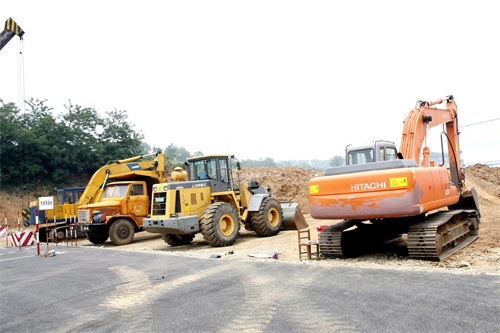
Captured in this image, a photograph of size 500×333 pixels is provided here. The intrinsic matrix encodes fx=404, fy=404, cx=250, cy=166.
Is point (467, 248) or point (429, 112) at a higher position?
point (429, 112)

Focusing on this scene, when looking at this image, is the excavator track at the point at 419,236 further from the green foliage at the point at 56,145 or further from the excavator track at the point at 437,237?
the green foliage at the point at 56,145

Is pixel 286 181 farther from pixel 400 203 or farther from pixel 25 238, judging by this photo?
pixel 400 203

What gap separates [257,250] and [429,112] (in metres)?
5.57

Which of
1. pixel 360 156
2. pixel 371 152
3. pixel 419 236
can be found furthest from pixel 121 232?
pixel 419 236

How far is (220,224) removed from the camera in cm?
1216

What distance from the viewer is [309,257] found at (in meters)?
8.71

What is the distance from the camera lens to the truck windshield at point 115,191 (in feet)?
52.4

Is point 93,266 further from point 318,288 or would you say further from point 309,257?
point 318,288

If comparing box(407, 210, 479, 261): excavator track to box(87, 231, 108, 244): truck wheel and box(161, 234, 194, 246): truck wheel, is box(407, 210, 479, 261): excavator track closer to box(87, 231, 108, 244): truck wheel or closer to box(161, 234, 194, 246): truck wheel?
box(161, 234, 194, 246): truck wheel

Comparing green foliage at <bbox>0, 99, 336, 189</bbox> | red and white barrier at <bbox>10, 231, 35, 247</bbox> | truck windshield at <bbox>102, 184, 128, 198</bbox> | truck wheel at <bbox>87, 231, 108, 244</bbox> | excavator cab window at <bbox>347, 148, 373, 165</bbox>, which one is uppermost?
green foliage at <bbox>0, 99, 336, 189</bbox>

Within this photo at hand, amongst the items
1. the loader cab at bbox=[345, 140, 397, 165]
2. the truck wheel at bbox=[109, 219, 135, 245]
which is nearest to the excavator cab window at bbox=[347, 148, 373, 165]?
the loader cab at bbox=[345, 140, 397, 165]

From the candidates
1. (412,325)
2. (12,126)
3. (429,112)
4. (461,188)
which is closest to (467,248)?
(461,188)

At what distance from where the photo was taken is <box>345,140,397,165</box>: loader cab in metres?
8.93

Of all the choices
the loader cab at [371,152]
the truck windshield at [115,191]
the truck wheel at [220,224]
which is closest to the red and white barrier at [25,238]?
the truck windshield at [115,191]
